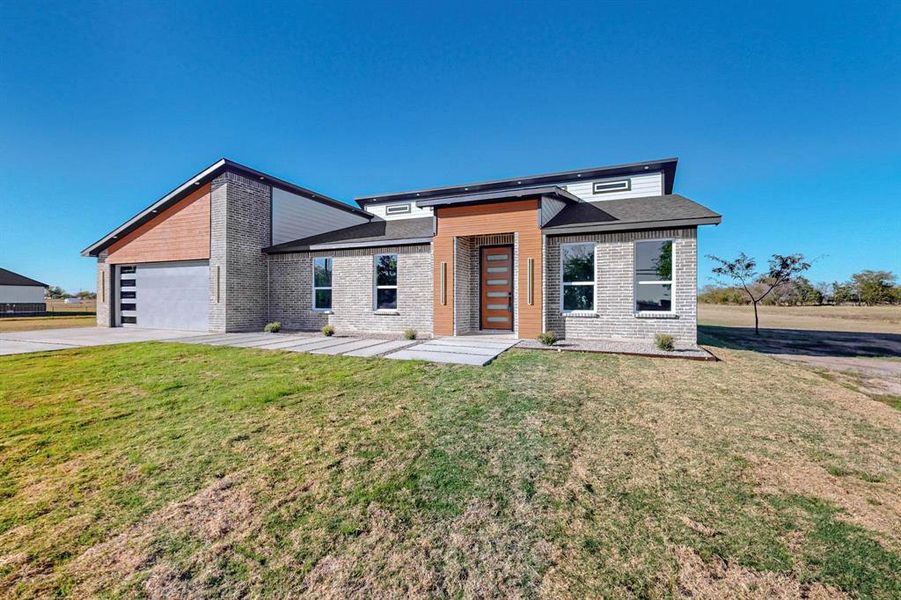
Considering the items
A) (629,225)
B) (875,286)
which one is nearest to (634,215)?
(629,225)

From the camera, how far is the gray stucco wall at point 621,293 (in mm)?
9445

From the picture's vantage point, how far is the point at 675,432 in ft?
12.7

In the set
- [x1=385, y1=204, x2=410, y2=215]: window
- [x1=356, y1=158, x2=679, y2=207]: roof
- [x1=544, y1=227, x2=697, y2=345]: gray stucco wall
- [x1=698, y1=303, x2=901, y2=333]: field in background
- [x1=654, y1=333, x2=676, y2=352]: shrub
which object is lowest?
[x1=698, y1=303, x2=901, y2=333]: field in background

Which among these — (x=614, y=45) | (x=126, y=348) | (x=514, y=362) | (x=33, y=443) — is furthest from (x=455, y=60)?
(x=33, y=443)

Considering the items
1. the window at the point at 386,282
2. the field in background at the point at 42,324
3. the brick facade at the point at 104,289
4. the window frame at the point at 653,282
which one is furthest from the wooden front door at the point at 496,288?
the field in background at the point at 42,324

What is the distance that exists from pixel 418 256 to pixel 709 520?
10758mm

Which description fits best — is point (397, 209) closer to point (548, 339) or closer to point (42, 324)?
point (548, 339)

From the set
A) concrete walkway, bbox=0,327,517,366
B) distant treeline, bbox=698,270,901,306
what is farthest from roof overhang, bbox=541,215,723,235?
distant treeline, bbox=698,270,901,306

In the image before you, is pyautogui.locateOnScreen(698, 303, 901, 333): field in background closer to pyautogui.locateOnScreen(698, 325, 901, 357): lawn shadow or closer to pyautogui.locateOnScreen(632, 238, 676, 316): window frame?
pyautogui.locateOnScreen(698, 325, 901, 357): lawn shadow

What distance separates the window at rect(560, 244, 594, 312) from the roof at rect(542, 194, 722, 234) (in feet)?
2.20

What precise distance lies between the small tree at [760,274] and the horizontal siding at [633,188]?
6420 mm

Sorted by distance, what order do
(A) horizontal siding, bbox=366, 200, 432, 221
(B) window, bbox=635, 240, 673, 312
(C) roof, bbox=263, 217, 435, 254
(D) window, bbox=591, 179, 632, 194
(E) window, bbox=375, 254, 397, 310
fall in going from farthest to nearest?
(A) horizontal siding, bbox=366, 200, 432, 221 → (D) window, bbox=591, 179, 632, 194 → (E) window, bbox=375, 254, 397, 310 → (C) roof, bbox=263, 217, 435, 254 → (B) window, bbox=635, 240, 673, 312

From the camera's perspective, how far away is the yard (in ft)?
6.11

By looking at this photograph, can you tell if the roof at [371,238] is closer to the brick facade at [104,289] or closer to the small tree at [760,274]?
the brick facade at [104,289]
